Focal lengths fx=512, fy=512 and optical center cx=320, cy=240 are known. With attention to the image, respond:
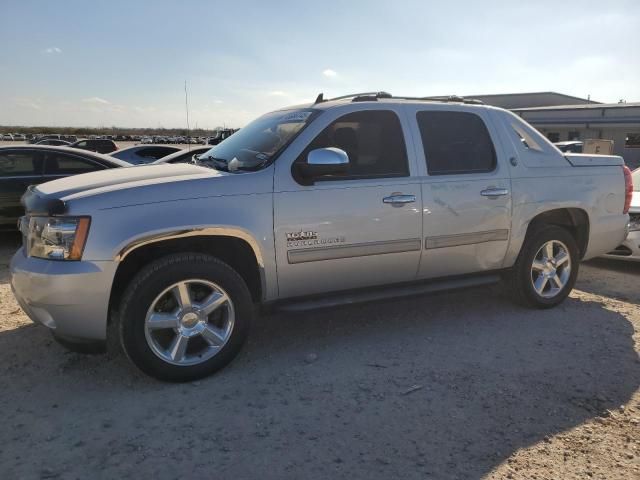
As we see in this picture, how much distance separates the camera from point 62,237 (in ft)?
10.3

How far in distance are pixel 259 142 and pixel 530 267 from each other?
2.74 m

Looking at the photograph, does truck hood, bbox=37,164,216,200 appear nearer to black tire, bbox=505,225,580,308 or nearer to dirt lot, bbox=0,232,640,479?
dirt lot, bbox=0,232,640,479

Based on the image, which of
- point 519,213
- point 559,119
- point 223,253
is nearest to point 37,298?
point 223,253

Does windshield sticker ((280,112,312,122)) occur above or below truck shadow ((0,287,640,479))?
above

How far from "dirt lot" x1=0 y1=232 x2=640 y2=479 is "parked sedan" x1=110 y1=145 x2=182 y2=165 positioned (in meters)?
7.49

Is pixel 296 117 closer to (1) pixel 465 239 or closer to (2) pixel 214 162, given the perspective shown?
(2) pixel 214 162

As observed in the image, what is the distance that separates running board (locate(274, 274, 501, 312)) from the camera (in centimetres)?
376

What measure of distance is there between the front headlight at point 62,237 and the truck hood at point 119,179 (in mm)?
175

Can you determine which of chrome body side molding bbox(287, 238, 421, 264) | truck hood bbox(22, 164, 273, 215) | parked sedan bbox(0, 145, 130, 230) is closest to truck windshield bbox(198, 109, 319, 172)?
truck hood bbox(22, 164, 273, 215)

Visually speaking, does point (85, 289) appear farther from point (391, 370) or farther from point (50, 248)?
point (391, 370)

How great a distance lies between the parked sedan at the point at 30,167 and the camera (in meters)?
7.34

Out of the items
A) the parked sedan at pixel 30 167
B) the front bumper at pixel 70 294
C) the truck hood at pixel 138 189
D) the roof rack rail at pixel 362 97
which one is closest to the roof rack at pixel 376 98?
the roof rack rail at pixel 362 97

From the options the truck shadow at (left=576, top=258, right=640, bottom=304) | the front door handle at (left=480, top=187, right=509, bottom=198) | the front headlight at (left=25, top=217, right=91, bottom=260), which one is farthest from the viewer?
the truck shadow at (left=576, top=258, right=640, bottom=304)

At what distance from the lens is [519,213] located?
457 cm
